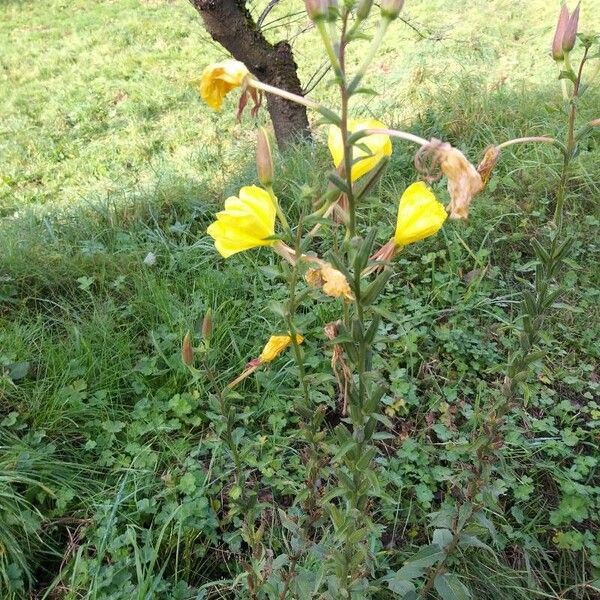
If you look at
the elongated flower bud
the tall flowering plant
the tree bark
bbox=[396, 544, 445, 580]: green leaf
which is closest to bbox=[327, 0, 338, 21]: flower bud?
the tall flowering plant

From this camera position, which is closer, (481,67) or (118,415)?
(118,415)

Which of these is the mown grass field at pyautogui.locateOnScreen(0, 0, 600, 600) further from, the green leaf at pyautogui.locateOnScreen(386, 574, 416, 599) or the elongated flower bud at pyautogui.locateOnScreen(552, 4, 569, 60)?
the elongated flower bud at pyautogui.locateOnScreen(552, 4, 569, 60)

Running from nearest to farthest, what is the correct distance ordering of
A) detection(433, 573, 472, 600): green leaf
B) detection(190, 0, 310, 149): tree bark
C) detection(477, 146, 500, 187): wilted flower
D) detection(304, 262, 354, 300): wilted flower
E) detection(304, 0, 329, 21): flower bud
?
detection(304, 0, 329, 21): flower bud
detection(304, 262, 354, 300): wilted flower
detection(477, 146, 500, 187): wilted flower
detection(433, 573, 472, 600): green leaf
detection(190, 0, 310, 149): tree bark

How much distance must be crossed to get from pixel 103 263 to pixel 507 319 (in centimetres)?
168

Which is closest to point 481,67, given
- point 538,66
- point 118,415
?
point 538,66

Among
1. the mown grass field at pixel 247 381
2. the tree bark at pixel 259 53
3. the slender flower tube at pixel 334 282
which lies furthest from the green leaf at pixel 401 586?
the tree bark at pixel 259 53

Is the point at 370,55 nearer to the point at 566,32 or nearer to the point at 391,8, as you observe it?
the point at 391,8

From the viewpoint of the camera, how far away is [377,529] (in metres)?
1.14

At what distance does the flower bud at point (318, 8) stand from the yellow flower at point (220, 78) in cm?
15

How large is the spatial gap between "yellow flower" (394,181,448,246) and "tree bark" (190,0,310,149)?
2.56 meters

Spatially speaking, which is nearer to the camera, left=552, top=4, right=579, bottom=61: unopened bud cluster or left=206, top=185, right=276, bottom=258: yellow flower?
left=206, top=185, right=276, bottom=258: yellow flower

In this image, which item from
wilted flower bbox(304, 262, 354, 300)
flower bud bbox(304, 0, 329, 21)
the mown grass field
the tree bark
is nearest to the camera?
flower bud bbox(304, 0, 329, 21)

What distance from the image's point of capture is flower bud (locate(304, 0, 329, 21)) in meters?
0.73

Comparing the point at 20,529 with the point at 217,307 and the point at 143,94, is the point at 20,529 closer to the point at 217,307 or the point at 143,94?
the point at 217,307
